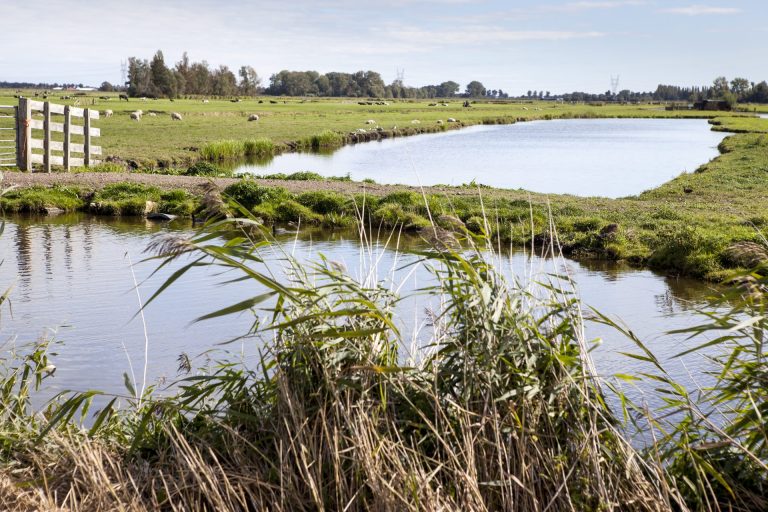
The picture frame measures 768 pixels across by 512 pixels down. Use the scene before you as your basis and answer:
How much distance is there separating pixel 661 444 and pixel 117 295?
9.06 m

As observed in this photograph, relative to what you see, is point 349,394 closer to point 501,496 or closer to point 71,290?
point 501,496

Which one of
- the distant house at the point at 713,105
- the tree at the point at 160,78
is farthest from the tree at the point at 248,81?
the distant house at the point at 713,105

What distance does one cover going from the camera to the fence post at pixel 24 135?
23.7m

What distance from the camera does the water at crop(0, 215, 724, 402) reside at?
8.72 meters

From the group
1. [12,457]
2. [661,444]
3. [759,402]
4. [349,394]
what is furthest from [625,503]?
[12,457]

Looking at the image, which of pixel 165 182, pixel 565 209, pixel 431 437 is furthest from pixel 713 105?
pixel 431 437

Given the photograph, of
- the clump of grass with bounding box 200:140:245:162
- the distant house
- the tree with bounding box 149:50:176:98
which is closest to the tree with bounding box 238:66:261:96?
the tree with bounding box 149:50:176:98

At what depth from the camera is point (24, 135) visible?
2380 cm

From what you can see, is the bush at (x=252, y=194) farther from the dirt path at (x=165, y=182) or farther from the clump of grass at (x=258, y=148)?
the clump of grass at (x=258, y=148)

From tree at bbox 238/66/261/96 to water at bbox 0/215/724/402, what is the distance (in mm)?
147869

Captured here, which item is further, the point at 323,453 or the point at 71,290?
the point at 71,290

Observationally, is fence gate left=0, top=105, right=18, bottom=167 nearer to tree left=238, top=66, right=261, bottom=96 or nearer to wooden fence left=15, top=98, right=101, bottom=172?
wooden fence left=15, top=98, right=101, bottom=172

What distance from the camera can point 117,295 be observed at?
11.7m

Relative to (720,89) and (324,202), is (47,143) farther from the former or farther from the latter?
(720,89)
